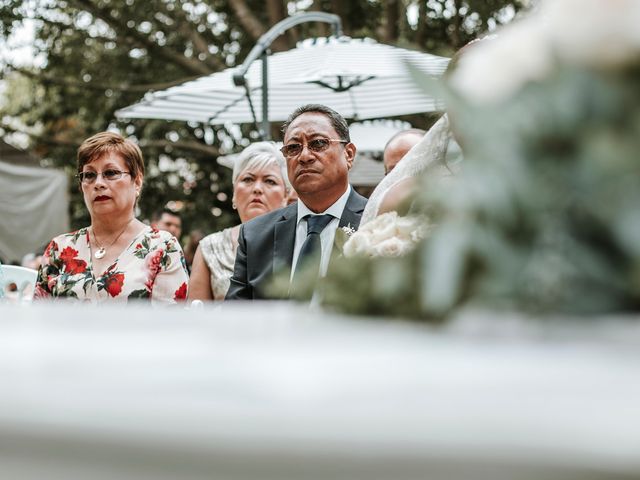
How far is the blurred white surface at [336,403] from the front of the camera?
85 cm

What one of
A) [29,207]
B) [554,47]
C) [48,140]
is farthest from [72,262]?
[48,140]

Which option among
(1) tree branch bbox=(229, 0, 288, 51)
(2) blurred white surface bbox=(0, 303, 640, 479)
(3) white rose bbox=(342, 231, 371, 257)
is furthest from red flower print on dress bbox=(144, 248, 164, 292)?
(1) tree branch bbox=(229, 0, 288, 51)

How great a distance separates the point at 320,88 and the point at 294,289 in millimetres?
6091

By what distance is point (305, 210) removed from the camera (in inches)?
154

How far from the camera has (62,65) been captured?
1404cm

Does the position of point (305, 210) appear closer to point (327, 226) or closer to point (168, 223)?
point (327, 226)

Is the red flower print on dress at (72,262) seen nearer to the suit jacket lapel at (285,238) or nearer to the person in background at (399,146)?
the suit jacket lapel at (285,238)

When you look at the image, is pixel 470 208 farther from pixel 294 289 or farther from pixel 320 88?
pixel 320 88

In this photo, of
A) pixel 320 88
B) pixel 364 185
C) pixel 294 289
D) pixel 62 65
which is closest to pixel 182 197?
pixel 62 65

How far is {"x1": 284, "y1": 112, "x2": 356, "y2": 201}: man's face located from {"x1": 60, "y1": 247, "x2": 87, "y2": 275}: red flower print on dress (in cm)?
102

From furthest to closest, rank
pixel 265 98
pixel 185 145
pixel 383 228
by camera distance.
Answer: pixel 185 145
pixel 265 98
pixel 383 228

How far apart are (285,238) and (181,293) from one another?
20.8 inches

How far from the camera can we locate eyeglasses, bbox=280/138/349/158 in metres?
3.98

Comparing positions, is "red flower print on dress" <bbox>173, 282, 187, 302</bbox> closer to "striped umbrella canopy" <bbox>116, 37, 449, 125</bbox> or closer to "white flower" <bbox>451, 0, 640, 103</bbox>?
"striped umbrella canopy" <bbox>116, 37, 449, 125</bbox>
